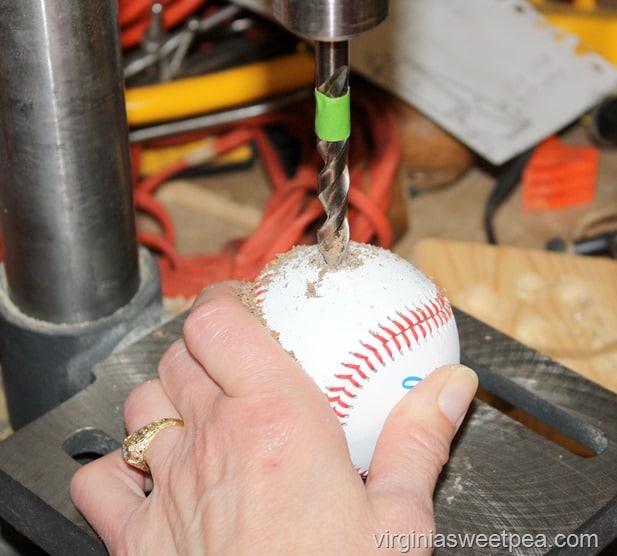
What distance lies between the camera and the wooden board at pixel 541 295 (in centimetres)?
92

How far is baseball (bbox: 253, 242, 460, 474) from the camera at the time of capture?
1.95 ft

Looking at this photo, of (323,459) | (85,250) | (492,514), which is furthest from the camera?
(85,250)

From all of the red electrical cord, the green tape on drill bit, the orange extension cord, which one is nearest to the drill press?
the green tape on drill bit

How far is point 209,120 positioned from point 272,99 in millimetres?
86

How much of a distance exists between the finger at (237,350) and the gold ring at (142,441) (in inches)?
2.1

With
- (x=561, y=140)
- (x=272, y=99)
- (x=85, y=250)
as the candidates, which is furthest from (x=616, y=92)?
(x=85, y=250)

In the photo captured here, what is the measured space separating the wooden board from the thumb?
0.32 meters

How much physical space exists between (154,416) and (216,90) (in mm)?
614

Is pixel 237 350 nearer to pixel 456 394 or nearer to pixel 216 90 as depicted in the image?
pixel 456 394

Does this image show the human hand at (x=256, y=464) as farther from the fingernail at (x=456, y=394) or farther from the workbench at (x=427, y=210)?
the workbench at (x=427, y=210)

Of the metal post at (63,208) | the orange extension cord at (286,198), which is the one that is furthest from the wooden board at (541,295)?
the metal post at (63,208)

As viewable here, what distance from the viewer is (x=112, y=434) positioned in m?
0.72

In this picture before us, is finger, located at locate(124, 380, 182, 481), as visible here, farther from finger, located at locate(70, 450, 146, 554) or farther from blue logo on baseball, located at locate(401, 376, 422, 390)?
blue logo on baseball, located at locate(401, 376, 422, 390)

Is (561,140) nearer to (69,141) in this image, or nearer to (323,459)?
(69,141)
